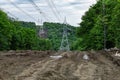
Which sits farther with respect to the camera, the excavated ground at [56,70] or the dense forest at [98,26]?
the dense forest at [98,26]

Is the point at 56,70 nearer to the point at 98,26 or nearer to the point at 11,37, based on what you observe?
the point at 98,26

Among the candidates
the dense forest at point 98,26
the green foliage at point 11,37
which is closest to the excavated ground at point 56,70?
the dense forest at point 98,26

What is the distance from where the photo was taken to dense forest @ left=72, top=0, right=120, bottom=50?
86250 millimetres

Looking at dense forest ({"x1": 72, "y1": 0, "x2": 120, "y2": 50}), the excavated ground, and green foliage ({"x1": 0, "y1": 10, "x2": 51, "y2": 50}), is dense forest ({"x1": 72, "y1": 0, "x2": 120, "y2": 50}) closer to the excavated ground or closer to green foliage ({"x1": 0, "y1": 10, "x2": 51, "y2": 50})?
green foliage ({"x1": 0, "y1": 10, "x2": 51, "y2": 50})

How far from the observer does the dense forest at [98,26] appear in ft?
283

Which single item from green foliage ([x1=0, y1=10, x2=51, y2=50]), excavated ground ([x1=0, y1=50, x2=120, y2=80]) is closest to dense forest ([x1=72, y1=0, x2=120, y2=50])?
green foliage ([x1=0, y1=10, x2=51, y2=50])

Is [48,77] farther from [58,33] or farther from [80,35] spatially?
[58,33]

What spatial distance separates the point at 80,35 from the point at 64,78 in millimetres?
84585

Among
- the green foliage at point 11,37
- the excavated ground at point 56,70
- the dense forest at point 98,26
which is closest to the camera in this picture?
the excavated ground at point 56,70

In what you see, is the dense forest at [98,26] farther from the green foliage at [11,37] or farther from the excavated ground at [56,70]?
the excavated ground at [56,70]

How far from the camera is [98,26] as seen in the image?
87.8 m

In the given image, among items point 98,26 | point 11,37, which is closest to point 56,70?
point 98,26

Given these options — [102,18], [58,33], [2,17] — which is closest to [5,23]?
[2,17]

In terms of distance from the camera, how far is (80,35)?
329 ft
